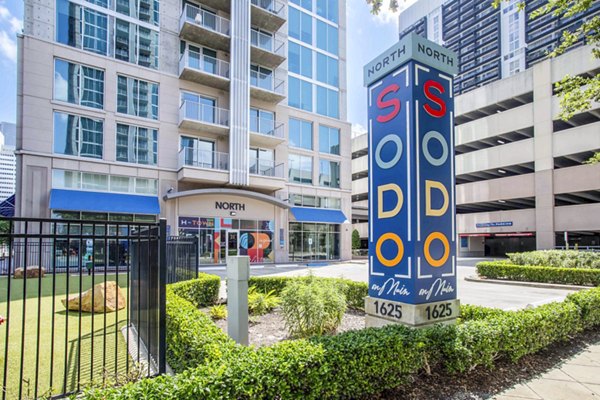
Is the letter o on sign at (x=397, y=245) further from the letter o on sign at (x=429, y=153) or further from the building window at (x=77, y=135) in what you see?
the building window at (x=77, y=135)

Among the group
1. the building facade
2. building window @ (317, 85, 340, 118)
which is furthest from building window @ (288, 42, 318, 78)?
the building facade

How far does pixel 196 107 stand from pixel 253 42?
7.39 metres

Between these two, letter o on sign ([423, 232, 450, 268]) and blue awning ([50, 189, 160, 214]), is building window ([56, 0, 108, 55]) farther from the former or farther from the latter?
letter o on sign ([423, 232, 450, 268])

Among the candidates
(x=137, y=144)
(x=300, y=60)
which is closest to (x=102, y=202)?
(x=137, y=144)

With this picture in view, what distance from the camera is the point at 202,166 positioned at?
23.6m

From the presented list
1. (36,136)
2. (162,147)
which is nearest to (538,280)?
(162,147)

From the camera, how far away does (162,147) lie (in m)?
22.8

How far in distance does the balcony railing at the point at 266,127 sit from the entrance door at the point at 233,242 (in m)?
7.76

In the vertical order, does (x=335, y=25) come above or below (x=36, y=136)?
above

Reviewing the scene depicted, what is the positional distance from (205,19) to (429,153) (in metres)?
24.8

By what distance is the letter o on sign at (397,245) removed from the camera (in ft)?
17.3

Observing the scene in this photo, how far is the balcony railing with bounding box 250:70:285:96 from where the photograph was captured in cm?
2663

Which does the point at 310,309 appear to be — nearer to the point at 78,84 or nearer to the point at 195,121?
the point at 195,121

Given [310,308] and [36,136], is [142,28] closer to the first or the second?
[36,136]
